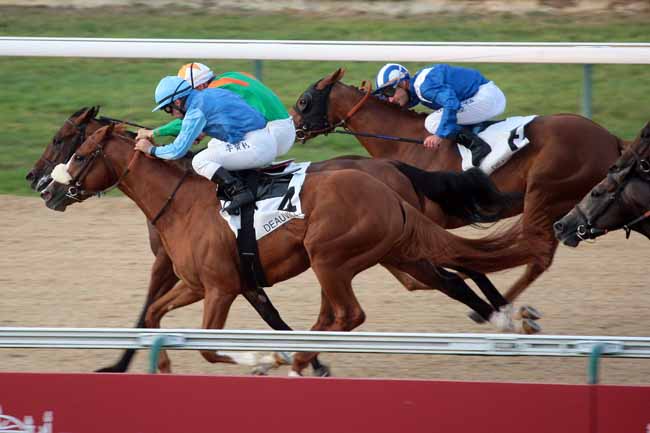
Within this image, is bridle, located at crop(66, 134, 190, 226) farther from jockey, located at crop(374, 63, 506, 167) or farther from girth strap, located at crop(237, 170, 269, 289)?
jockey, located at crop(374, 63, 506, 167)

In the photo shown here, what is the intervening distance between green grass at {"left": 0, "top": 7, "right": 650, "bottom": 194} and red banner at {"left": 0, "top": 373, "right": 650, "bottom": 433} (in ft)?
19.8

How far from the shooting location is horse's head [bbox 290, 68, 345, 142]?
302 inches

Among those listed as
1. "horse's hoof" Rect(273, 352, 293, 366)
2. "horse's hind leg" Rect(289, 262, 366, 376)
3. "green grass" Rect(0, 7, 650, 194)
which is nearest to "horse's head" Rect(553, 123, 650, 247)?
"horse's hind leg" Rect(289, 262, 366, 376)

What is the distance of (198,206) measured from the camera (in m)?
6.06

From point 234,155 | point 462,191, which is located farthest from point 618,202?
point 234,155

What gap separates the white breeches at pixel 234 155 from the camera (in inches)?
236

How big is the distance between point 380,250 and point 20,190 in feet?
16.7

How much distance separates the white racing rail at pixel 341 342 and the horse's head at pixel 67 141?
2474 millimetres

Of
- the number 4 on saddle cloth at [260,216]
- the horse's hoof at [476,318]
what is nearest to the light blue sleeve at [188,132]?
the number 4 on saddle cloth at [260,216]

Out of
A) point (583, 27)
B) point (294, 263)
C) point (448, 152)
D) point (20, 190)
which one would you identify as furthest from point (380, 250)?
point (583, 27)

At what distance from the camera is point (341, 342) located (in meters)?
4.17

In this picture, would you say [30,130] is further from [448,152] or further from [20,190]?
[448,152]

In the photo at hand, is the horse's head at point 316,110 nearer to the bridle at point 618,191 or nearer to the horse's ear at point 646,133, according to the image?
the bridle at point 618,191

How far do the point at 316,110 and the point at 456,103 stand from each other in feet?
3.27
